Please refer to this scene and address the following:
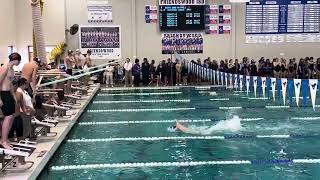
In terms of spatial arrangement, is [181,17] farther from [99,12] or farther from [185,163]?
[185,163]

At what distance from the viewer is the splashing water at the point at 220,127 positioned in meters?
9.72

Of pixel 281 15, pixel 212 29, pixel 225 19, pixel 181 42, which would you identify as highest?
pixel 281 15

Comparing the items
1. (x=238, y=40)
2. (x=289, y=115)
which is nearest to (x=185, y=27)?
(x=238, y=40)

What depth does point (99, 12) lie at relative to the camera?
833 inches

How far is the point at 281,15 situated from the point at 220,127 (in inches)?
505

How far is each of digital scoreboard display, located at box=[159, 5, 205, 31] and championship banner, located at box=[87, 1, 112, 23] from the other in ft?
7.13

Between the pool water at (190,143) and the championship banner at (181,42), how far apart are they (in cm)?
717

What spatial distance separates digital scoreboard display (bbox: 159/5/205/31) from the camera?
2092 centimetres

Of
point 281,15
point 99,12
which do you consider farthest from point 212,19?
point 99,12

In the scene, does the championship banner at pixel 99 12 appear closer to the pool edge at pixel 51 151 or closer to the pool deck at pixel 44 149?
the pool edge at pixel 51 151

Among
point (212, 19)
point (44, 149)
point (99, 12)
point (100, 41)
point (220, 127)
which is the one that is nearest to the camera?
point (44, 149)

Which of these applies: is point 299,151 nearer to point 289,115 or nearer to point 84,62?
point 289,115

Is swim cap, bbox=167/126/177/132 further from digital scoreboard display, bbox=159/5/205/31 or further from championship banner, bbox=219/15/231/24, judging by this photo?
championship banner, bbox=219/15/231/24

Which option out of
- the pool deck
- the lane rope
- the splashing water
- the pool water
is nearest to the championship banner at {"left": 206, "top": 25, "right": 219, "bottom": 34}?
the pool water
